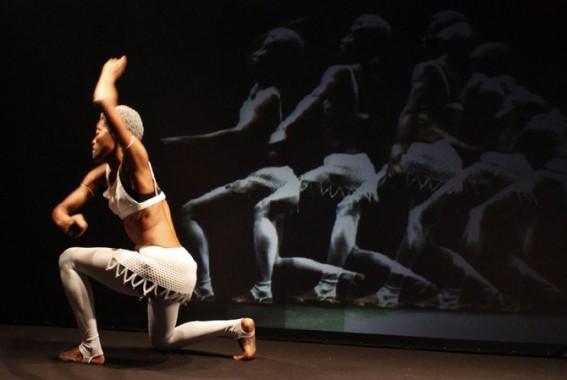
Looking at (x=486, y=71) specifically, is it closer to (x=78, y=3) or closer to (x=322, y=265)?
(x=322, y=265)

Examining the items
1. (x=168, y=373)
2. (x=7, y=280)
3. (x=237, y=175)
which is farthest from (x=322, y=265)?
(x=7, y=280)

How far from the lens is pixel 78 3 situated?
15.5ft

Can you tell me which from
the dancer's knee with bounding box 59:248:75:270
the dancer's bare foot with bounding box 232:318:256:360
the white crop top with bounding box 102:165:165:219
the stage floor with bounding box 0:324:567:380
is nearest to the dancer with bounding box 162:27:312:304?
the stage floor with bounding box 0:324:567:380

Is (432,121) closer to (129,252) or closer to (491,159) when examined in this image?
(491,159)

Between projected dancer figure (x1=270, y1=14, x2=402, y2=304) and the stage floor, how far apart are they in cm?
50

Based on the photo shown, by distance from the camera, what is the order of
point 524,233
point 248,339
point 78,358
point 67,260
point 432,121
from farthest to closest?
point 432,121 < point 524,233 < point 248,339 < point 78,358 < point 67,260

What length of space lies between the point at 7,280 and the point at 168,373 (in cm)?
198

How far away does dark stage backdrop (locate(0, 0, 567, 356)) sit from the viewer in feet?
13.5

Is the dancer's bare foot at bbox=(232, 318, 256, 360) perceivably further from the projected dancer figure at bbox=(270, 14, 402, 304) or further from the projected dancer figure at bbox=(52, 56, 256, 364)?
the projected dancer figure at bbox=(270, 14, 402, 304)

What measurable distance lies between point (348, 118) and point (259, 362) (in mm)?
1487

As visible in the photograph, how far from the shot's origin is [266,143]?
Result: 4.43 meters

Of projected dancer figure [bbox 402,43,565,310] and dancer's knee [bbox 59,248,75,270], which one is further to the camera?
projected dancer figure [bbox 402,43,565,310]

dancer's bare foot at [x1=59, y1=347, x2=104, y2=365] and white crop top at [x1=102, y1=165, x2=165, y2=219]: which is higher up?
white crop top at [x1=102, y1=165, x2=165, y2=219]

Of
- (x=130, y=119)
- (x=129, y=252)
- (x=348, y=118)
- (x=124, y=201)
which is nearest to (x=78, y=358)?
(x=129, y=252)
